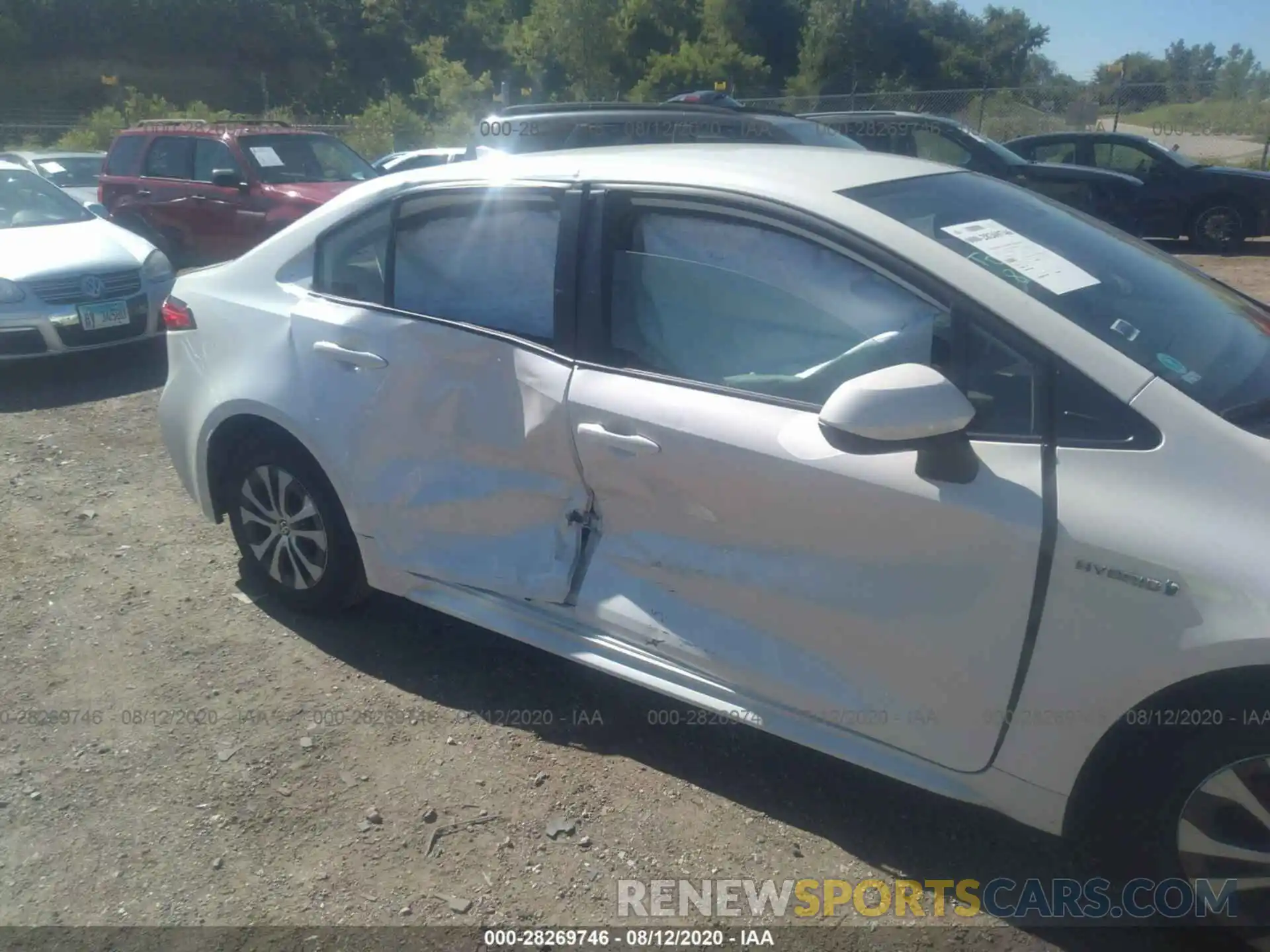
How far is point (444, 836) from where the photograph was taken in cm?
283

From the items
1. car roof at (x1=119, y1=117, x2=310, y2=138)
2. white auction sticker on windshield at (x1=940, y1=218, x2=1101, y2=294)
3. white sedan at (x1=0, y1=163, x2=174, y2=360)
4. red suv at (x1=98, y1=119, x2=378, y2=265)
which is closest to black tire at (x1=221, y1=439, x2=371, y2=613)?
white auction sticker on windshield at (x1=940, y1=218, x2=1101, y2=294)

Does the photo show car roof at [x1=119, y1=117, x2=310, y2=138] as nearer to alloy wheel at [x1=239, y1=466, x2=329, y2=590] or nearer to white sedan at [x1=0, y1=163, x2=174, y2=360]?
white sedan at [x1=0, y1=163, x2=174, y2=360]

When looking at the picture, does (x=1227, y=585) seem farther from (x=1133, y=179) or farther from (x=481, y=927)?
(x=1133, y=179)

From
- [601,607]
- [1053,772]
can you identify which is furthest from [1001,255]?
[601,607]

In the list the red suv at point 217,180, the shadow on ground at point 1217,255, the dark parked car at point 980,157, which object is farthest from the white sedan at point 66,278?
the shadow on ground at point 1217,255

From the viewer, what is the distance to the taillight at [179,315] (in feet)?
12.9

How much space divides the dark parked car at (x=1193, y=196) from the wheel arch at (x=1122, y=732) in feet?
41.1

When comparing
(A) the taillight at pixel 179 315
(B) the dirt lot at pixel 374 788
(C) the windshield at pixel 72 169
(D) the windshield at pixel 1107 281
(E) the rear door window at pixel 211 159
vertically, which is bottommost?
(B) the dirt lot at pixel 374 788

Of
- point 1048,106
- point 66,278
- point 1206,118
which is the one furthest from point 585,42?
point 66,278

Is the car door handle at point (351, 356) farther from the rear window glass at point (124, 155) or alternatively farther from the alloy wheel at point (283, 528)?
the rear window glass at point (124, 155)

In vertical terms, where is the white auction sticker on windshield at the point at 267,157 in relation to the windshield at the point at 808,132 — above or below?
below

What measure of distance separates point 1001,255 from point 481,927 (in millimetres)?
2070

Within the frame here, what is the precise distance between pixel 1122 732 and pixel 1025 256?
1.18 metres

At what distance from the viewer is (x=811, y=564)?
2559mm
